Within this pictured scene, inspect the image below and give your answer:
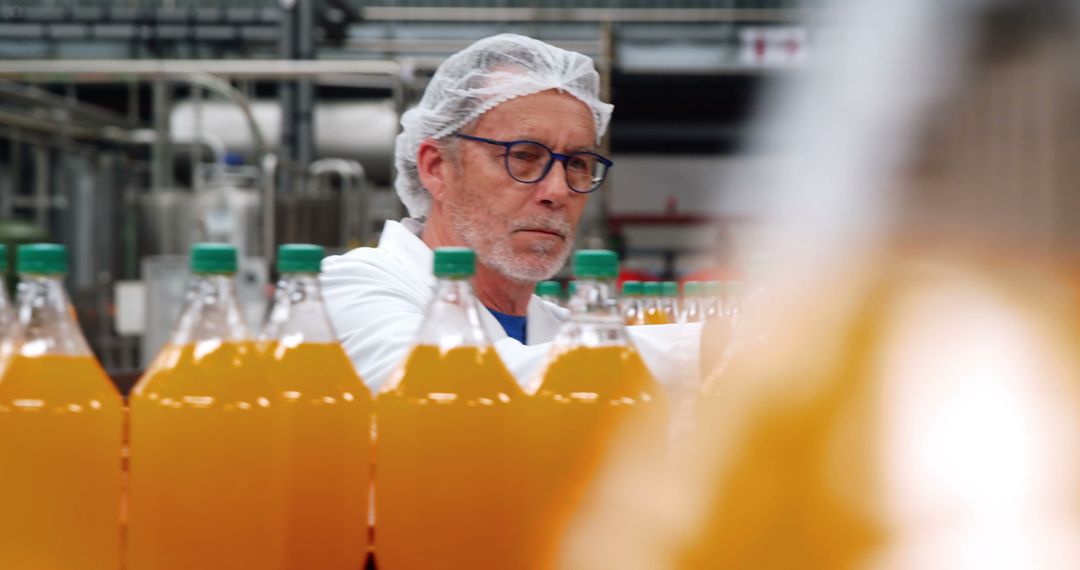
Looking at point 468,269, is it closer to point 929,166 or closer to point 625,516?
point 625,516

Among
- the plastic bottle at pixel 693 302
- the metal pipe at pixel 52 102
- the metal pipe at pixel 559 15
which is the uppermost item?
the metal pipe at pixel 559 15

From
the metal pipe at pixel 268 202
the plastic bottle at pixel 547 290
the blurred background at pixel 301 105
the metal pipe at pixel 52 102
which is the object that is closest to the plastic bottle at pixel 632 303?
the plastic bottle at pixel 547 290

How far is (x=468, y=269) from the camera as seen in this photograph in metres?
0.88

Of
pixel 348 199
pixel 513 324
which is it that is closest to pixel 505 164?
pixel 513 324

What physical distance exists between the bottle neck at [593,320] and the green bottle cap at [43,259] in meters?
0.41

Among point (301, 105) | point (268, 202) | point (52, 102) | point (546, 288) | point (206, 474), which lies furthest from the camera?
point (301, 105)

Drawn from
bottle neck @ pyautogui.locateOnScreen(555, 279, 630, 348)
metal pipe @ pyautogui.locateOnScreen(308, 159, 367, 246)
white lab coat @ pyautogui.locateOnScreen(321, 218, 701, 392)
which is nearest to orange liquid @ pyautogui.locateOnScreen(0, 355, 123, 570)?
white lab coat @ pyautogui.locateOnScreen(321, 218, 701, 392)

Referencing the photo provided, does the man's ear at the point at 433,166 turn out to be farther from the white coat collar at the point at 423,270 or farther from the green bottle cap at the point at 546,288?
the green bottle cap at the point at 546,288

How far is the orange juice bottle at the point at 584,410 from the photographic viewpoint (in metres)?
0.87

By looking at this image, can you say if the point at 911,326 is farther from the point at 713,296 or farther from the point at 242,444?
the point at 713,296

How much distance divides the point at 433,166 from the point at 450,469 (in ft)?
3.93

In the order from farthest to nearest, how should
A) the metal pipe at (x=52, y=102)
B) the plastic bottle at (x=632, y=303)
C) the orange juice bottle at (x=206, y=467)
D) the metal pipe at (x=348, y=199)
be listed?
the metal pipe at (x=348, y=199)
the metal pipe at (x=52, y=102)
the plastic bottle at (x=632, y=303)
the orange juice bottle at (x=206, y=467)

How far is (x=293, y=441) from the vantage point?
0.87 m

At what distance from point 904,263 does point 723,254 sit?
5.68m
